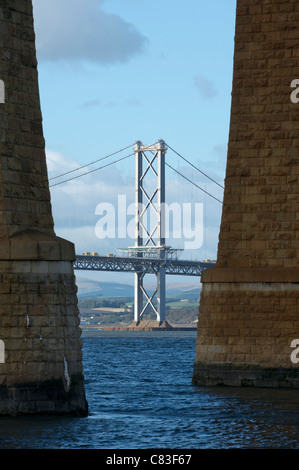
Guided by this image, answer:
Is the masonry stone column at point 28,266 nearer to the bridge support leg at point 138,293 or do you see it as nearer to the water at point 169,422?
the water at point 169,422

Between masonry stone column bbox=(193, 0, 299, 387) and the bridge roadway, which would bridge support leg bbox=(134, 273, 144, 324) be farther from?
masonry stone column bbox=(193, 0, 299, 387)

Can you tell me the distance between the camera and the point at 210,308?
28.1m

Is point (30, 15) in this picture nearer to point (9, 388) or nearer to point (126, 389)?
point (9, 388)

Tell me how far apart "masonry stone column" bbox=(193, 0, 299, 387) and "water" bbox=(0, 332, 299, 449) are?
3.70ft

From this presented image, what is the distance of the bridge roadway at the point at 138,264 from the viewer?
326ft

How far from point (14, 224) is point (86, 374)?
62.3 ft

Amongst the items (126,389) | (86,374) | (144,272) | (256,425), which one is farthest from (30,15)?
(144,272)

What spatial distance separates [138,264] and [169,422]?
80.1 m

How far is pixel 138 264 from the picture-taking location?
339 ft

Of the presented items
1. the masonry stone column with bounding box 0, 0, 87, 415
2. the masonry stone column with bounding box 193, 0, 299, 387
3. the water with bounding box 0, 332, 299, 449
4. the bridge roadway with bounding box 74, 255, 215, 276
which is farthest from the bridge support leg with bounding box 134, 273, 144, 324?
the masonry stone column with bounding box 0, 0, 87, 415

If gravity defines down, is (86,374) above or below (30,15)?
below

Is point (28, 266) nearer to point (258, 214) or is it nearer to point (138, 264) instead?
point (258, 214)

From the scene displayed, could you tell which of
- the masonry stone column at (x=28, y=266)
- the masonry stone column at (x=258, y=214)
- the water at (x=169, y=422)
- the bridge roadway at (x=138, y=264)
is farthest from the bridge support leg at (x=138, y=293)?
the masonry stone column at (x=28, y=266)
